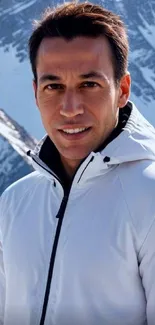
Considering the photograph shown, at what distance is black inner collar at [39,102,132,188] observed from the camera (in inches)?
42.9

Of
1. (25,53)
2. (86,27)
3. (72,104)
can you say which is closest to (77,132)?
(72,104)

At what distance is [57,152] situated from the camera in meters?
1.19

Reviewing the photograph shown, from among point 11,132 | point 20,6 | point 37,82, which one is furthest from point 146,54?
point 37,82

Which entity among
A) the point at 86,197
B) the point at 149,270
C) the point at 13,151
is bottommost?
the point at 13,151

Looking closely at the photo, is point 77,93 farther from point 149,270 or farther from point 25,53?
point 25,53

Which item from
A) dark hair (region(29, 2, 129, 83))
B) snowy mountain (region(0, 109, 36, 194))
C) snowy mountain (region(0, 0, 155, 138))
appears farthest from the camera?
snowy mountain (region(0, 0, 155, 138))

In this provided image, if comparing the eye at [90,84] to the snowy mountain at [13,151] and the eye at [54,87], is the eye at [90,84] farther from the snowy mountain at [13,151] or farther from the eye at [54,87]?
the snowy mountain at [13,151]

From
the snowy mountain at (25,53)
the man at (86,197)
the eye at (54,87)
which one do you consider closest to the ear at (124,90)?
the man at (86,197)

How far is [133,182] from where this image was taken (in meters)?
1.02

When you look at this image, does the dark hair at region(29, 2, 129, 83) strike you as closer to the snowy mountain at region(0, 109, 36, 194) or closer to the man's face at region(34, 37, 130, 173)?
the man's face at region(34, 37, 130, 173)

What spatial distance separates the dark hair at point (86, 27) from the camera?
1.07 metres

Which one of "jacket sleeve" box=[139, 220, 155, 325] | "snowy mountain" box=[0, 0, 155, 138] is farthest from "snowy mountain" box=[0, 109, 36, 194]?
"jacket sleeve" box=[139, 220, 155, 325]

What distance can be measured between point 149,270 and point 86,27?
414mm

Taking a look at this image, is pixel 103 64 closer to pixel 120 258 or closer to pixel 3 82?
pixel 120 258
